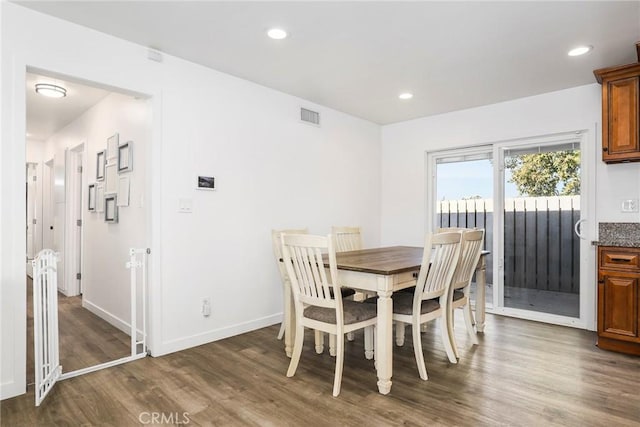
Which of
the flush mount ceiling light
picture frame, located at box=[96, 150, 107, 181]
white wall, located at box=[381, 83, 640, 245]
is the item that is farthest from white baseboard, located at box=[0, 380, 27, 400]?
white wall, located at box=[381, 83, 640, 245]

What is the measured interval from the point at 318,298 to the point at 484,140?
3228 millimetres

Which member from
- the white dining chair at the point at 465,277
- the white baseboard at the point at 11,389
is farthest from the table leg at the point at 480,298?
the white baseboard at the point at 11,389

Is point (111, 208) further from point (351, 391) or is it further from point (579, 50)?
point (579, 50)

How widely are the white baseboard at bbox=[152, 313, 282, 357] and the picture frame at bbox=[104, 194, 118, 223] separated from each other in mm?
1475

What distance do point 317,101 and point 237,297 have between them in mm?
2426

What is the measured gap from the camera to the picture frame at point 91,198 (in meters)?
4.28

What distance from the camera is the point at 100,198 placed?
412 cm

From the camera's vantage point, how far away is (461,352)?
307cm

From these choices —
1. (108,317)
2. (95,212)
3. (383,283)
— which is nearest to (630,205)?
(383,283)

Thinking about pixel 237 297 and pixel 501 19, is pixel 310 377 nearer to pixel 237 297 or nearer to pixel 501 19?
pixel 237 297

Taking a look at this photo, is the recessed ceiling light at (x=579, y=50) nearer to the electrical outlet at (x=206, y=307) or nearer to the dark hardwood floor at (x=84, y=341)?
the electrical outlet at (x=206, y=307)

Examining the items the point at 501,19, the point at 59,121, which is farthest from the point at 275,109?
the point at 59,121

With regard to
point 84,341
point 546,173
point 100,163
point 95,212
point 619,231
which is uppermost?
point 100,163

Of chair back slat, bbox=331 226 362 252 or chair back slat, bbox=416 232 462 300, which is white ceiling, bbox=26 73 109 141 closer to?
chair back slat, bbox=331 226 362 252
